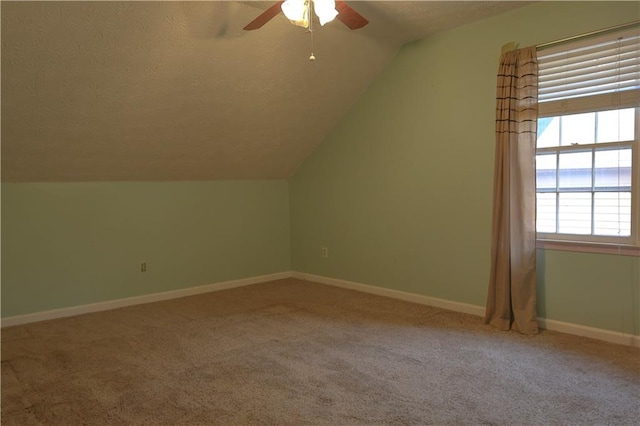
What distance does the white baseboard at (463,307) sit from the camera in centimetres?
327

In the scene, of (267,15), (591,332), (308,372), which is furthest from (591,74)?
(308,372)

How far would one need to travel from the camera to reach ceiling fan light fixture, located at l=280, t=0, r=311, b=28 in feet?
8.29

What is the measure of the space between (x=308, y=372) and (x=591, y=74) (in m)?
2.87

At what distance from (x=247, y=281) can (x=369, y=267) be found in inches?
59.7

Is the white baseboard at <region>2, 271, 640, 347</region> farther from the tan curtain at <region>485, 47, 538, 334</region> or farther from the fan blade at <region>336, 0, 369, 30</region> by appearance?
the fan blade at <region>336, 0, 369, 30</region>

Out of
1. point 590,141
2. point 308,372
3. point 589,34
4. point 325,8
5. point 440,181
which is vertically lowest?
point 308,372

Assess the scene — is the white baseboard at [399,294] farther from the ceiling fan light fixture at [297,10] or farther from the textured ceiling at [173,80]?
the ceiling fan light fixture at [297,10]

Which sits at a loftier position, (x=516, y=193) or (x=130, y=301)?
(x=516, y=193)

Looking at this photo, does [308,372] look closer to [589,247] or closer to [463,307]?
[463,307]

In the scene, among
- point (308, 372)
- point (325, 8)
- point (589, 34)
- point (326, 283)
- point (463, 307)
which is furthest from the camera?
point (326, 283)

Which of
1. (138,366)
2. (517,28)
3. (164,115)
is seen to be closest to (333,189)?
(164,115)

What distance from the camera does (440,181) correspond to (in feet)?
13.9

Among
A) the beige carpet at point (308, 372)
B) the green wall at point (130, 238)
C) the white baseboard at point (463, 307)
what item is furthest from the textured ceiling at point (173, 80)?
the white baseboard at point (463, 307)

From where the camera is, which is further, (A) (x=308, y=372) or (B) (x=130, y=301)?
(B) (x=130, y=301)
